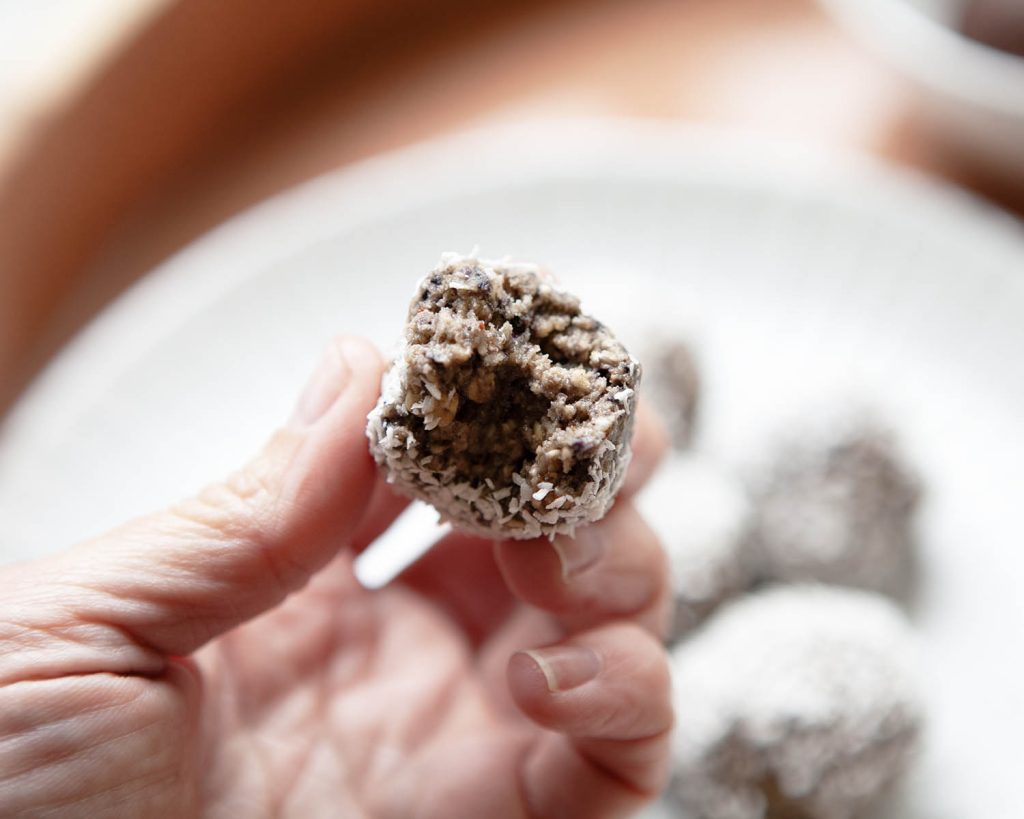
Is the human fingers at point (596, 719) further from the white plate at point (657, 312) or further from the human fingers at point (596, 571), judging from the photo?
the white plate at point (657, 312)

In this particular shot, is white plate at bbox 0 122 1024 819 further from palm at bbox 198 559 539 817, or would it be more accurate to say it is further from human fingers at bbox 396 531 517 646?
palm at bbox 198 559 539 817

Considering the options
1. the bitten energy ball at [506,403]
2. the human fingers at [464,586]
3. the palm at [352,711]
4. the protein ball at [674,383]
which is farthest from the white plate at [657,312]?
the bitten energy ball at [506,403]

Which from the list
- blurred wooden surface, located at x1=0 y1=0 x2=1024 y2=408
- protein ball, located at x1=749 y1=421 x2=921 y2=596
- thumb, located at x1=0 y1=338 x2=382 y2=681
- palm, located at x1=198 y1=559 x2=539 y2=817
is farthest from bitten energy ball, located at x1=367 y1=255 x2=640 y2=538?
blurred wooden surface, located at x1=0 y1=0 x2=1024 y2=408

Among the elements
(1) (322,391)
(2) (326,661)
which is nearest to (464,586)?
(2) (326,661)

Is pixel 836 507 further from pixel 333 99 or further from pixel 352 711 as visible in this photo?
pixel 333 99

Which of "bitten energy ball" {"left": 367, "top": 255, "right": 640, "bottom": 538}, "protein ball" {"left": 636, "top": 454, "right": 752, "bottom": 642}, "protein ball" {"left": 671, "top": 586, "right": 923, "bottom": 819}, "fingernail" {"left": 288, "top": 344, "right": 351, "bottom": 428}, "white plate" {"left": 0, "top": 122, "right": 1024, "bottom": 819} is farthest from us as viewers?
"white plate" {"left": 0, "top": 122, "right": 1024, "bottom": 819}

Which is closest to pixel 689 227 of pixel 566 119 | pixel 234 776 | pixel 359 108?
pixel 566 119

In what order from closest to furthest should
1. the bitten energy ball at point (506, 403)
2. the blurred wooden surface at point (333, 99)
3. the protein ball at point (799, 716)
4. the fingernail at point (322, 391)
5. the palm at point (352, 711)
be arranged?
1. the bitten energy ball at point (506, 403)
2. the fingernail at point (322, 391)
3. the palm at point (352, 711)
4. the protein ball at point (799, 716)
5. the blurred wooden surface at point (333, 99)
